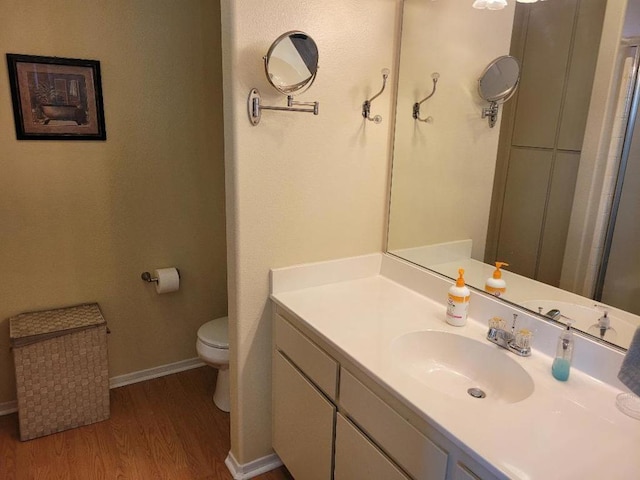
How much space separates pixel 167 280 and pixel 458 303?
5.46ft

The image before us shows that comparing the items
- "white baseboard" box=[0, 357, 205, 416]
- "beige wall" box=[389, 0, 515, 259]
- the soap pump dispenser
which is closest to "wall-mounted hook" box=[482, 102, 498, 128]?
"beige wall" box=[389, 0, 515, 259]

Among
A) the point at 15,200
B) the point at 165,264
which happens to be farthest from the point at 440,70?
the point at 15,200

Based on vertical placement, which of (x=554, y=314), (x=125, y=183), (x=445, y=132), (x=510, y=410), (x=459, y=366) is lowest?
(x=459, y=366)

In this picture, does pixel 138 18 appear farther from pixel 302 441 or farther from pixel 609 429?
pixel 609 429

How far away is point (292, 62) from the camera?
1.64 m

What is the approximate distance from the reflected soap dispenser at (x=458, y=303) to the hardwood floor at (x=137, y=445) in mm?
1076

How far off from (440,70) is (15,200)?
2.04 meters

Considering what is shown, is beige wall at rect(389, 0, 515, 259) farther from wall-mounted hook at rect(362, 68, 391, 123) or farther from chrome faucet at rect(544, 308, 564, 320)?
chrome faucet at rect(544, 308, 564, 320)

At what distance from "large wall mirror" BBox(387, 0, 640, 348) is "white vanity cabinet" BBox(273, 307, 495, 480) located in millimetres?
603

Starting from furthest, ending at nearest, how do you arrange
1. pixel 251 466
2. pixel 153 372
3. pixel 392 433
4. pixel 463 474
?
pixel 153 372 → pixel 251 466 → pixel 392 433 → pixel 463 474

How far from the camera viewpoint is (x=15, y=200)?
222cm

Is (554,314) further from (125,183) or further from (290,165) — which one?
(125,183)

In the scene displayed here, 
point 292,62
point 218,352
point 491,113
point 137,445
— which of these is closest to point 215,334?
point 218,352

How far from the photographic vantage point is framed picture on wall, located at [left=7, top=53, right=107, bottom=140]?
7.02 ft
